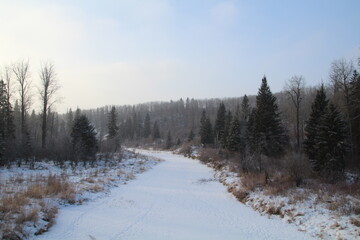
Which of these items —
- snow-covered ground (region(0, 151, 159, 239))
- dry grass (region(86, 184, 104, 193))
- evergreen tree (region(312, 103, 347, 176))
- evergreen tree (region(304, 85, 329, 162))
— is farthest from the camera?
evergreen tree (region(304, 85, 329, 162))

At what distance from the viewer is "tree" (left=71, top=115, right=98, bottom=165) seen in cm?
2219

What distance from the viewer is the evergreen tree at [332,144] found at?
1633cm

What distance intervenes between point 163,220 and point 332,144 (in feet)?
46.6

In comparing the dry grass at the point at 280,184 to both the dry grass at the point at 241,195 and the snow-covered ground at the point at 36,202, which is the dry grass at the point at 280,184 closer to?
the dry grass at the point at 241,195

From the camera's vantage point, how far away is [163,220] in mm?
8234

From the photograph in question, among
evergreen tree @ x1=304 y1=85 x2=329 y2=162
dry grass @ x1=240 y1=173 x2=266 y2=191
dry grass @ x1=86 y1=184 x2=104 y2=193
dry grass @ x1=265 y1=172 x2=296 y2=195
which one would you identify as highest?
evergreen tree @ x1=304 y1=85 x2=329 y2=162

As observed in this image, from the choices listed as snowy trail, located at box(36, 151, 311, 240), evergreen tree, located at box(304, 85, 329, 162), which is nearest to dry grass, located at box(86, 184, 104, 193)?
snowy trail, located at box(36, 151, 311, 240)

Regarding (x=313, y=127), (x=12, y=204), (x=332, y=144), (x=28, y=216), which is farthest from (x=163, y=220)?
(x=313, y=127)

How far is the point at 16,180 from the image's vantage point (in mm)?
A: 12133

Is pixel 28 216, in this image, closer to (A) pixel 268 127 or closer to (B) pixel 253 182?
(B) pixel 253 182

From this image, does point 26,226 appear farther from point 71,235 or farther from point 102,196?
point 102,196

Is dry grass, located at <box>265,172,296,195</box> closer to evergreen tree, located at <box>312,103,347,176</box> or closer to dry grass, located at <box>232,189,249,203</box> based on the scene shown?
dry grass, located at <box>232,189,249,203</box>

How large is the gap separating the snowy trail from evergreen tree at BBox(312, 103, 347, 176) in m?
8.65

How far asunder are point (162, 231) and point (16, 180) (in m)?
9.24
